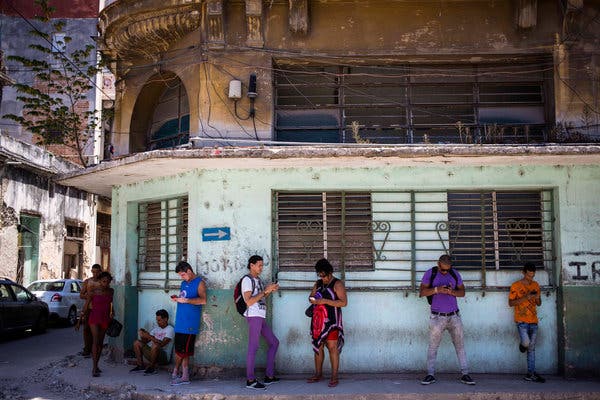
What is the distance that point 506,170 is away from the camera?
994 cm

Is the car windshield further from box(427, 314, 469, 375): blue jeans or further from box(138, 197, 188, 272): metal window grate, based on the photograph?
box(427, 314, 469, 375): blue jeans

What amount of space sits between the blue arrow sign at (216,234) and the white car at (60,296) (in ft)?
36.0

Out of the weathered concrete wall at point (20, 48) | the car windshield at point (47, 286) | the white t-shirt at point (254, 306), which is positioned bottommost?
the car windshield at point (47, 286)

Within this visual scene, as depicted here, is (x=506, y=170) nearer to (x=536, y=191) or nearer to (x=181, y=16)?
(x=536, y=191)

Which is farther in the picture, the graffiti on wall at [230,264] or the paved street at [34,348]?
the paved street at [34,348]

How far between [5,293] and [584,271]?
1306 centimetres

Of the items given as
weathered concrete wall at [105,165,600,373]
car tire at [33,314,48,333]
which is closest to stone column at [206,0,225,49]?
weathered concrete wall at [105,165,600,373]

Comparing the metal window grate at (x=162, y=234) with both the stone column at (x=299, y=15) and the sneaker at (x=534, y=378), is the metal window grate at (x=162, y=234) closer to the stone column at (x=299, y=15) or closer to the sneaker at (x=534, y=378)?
the stone column at (x=299, y=15)

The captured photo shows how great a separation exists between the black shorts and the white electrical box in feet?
12.6

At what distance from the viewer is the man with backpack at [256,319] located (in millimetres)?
8953

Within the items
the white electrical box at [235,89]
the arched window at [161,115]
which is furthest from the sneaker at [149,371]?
the white electrical box at [235,89]

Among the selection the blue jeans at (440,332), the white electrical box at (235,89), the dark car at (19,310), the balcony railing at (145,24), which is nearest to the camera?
the blue jeans at (440,332)

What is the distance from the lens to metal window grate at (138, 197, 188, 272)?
419 inches

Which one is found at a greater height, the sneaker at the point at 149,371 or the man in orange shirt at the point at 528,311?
the man in orange shirt at the point at 528,311
